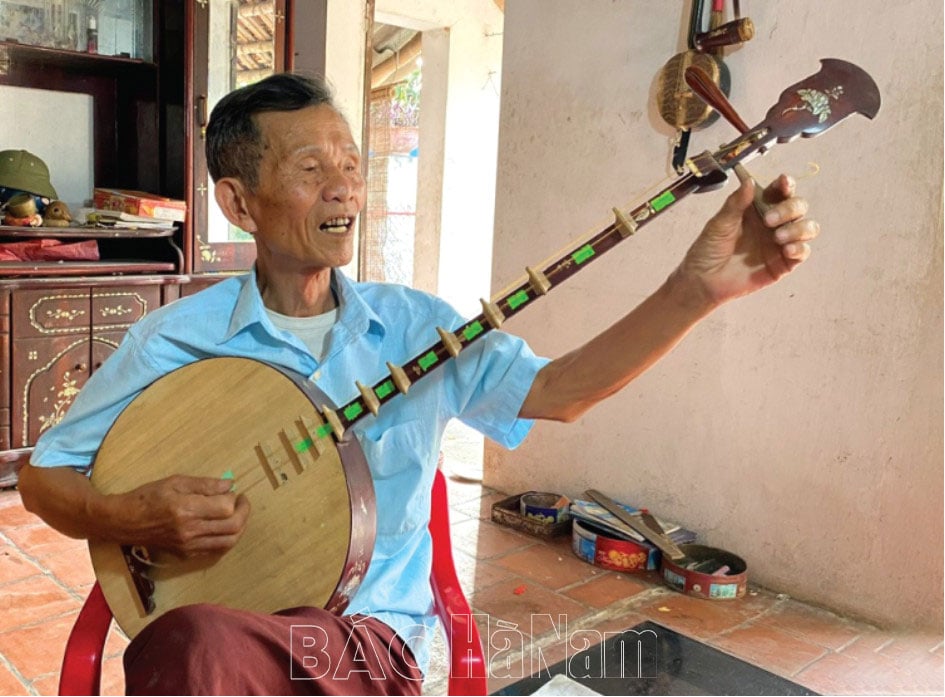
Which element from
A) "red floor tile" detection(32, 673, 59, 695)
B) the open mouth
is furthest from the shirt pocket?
"red floor tile" detection(32, 673, 59, 695)

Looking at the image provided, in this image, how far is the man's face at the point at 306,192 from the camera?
1.57 m

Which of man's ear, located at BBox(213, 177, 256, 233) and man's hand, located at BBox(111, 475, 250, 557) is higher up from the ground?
man's ear, located at BBox(213, 177, 256, 233)

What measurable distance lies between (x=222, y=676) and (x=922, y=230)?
241 centimetres

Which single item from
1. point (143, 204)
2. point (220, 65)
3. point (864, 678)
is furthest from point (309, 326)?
point (220, 65)

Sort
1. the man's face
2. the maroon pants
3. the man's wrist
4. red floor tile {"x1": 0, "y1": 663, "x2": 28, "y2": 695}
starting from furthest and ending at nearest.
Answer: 1. red floor tile {"x1": 0, "y1": 663, "x2": 28, "y2": 695}
2. the man's face
3. the man's wrist
4. the maroon pants

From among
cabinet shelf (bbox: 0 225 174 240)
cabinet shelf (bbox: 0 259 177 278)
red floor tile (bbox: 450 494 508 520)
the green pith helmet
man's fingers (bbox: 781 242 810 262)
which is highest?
the green pith helmet

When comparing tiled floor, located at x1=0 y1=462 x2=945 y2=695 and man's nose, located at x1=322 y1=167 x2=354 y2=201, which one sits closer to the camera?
man's nose, located at x1=322 y1=167 x2=354 y2=201

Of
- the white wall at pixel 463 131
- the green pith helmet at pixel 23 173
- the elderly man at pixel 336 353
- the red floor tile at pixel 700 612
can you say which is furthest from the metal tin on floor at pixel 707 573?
the white wall at pixel 463 131

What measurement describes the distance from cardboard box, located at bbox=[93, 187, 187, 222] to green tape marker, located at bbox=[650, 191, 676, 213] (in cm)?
334

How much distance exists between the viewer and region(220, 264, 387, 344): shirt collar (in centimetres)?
152

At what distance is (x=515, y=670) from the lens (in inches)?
99.0

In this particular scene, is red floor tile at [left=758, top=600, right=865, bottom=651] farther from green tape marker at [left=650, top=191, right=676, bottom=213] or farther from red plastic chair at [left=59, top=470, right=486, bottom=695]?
green tape marker at [left=650, top=191, right=676, bottom=213]

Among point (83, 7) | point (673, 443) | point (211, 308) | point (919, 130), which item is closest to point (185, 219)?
point (83, 7)

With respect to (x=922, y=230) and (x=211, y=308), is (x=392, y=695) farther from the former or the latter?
(x=922, y=230)
